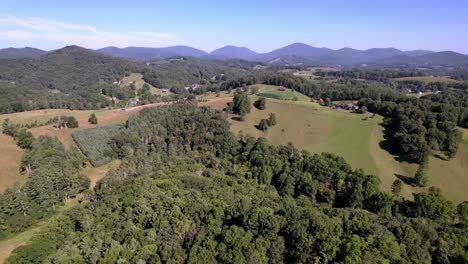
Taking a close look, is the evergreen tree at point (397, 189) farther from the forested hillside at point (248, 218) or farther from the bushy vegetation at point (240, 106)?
the bushy vegetation at point (240, 106)

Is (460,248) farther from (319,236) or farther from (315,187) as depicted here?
(315,187)

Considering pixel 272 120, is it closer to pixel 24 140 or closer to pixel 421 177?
pixel 421 177

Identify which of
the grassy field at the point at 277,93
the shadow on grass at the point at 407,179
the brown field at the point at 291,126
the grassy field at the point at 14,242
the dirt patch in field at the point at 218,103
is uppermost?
the dirt patch in field at the point at 218,103

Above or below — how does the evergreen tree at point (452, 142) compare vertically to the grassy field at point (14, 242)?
above

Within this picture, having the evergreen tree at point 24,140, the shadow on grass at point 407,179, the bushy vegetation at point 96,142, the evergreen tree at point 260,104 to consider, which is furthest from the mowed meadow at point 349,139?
the evergreen tree at point 24,140

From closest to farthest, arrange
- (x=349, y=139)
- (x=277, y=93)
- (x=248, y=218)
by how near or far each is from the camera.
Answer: (x=248, y=218), (x=349, y=139), (x=277, y=93)

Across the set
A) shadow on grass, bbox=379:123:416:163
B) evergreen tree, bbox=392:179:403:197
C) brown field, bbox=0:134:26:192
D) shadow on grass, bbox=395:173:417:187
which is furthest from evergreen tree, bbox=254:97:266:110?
brown field, bbox=0:134:26:192

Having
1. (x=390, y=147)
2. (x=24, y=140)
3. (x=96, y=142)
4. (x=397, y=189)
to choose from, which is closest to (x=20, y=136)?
(x=24, y=140)

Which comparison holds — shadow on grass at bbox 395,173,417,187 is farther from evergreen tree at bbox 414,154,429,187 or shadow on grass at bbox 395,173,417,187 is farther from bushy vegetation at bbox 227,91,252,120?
bushy vegetation at bbox 227,91,252,120
